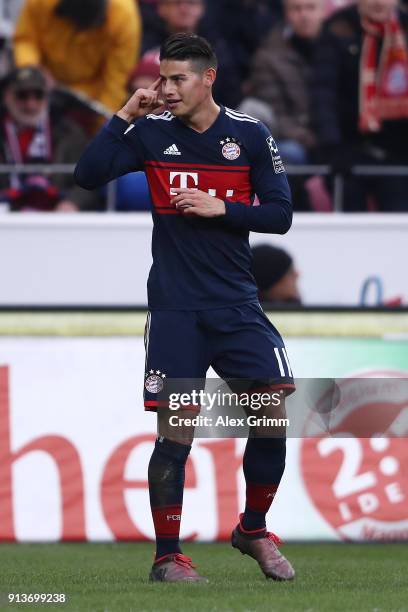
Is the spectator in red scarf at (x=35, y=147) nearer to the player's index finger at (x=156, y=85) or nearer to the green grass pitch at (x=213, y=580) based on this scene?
the green grass pitch at (x=213, y=580)

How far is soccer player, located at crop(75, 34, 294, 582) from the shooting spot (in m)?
6.35

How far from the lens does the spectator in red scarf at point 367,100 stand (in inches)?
465

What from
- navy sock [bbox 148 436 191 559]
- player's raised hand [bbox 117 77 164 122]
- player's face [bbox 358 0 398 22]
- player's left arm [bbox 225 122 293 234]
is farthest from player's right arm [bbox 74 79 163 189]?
player's face [bbox 358 0 398 22]

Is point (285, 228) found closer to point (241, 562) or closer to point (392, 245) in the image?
point (241, 562)

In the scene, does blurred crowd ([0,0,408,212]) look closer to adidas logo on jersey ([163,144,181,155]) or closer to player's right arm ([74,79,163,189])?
player's right arm ([74,79,163,189])

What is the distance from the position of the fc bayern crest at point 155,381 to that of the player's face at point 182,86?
1.11 meters

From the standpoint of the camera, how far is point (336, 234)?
1173cm

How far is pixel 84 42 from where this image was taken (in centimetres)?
1209

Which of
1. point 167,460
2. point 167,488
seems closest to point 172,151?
point 167,460

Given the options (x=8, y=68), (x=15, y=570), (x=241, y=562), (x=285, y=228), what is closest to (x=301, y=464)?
(x=241, y=562)

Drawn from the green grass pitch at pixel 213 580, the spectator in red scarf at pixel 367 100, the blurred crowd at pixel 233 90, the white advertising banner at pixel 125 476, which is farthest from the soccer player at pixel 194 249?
the spectator in red scarf at pixel 367 100

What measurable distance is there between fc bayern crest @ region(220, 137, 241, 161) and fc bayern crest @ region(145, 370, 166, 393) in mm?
973

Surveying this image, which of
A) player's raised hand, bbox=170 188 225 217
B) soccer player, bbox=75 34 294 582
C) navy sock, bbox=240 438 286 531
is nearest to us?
player's raised hand, bbox=170 188 225 217

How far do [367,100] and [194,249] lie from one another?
19.1 feet
